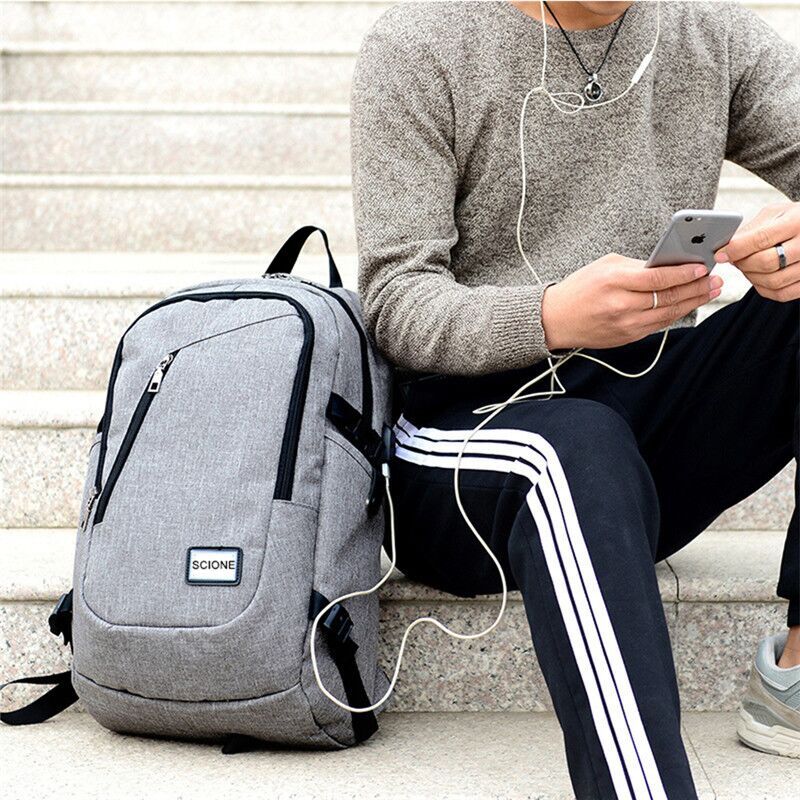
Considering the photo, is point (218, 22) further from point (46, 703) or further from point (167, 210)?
point (46, 703)

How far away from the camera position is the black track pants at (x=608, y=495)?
961 millimetres

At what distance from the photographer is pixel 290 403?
1.15m

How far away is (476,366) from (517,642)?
35 cm

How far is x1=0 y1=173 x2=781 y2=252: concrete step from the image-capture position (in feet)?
7.30

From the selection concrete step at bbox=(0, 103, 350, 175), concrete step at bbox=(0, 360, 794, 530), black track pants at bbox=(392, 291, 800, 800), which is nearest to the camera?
black track pants at bbox=(392, 291, 800, 800)

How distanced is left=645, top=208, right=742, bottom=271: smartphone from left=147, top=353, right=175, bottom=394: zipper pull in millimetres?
477

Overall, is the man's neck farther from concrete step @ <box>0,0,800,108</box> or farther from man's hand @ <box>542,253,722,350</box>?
concrete step @ <box>0,0,800,108</box>

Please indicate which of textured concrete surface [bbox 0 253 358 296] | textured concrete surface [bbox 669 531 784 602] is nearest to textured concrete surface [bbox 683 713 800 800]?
textured concrete surface [bbox 669 531 784 602]

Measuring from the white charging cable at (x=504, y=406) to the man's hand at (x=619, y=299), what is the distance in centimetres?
10

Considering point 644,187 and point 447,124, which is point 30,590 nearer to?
point 447,124

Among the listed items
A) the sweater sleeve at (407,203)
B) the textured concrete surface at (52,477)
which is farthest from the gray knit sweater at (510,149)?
the textured concrete surface at (52,477)

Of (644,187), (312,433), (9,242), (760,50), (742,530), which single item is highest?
(760,50)

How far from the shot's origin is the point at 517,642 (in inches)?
52.4

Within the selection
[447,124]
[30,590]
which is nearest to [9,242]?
[30,590]
